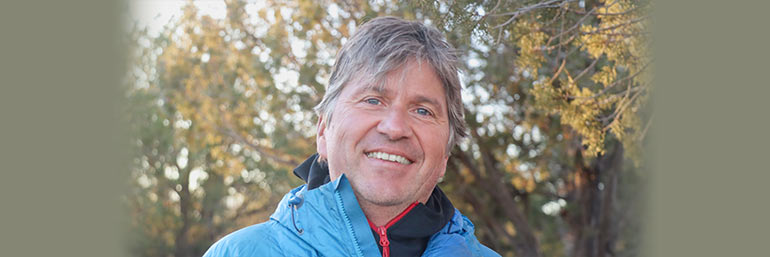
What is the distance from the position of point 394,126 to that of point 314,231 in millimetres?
465

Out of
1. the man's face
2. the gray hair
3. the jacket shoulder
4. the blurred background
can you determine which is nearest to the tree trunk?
the blurred background

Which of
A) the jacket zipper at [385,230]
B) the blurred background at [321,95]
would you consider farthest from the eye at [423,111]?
the blurred background at [321,95]

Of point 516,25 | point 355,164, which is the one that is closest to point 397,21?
point 355,164

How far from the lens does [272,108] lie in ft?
34.2

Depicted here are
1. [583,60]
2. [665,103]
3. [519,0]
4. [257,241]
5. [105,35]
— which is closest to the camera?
[257,241]

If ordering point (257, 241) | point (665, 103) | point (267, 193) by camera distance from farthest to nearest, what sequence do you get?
point (267, 193) → point (665, 103) → point (257, 241)

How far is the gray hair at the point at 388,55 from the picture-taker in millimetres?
2564

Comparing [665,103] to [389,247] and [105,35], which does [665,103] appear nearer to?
[389,247]

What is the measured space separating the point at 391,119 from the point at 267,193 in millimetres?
15521

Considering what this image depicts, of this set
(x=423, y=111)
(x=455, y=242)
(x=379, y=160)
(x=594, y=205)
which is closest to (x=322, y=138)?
(x=379, y=160)

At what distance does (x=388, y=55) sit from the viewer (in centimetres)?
255

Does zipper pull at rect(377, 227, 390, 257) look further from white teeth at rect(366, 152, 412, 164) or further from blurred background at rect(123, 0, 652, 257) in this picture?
blurred background at rect(123, 0, 652, 257)

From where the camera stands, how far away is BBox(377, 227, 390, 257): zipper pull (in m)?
2.52

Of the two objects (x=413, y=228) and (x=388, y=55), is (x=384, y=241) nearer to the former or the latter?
(x=413, y=228)
